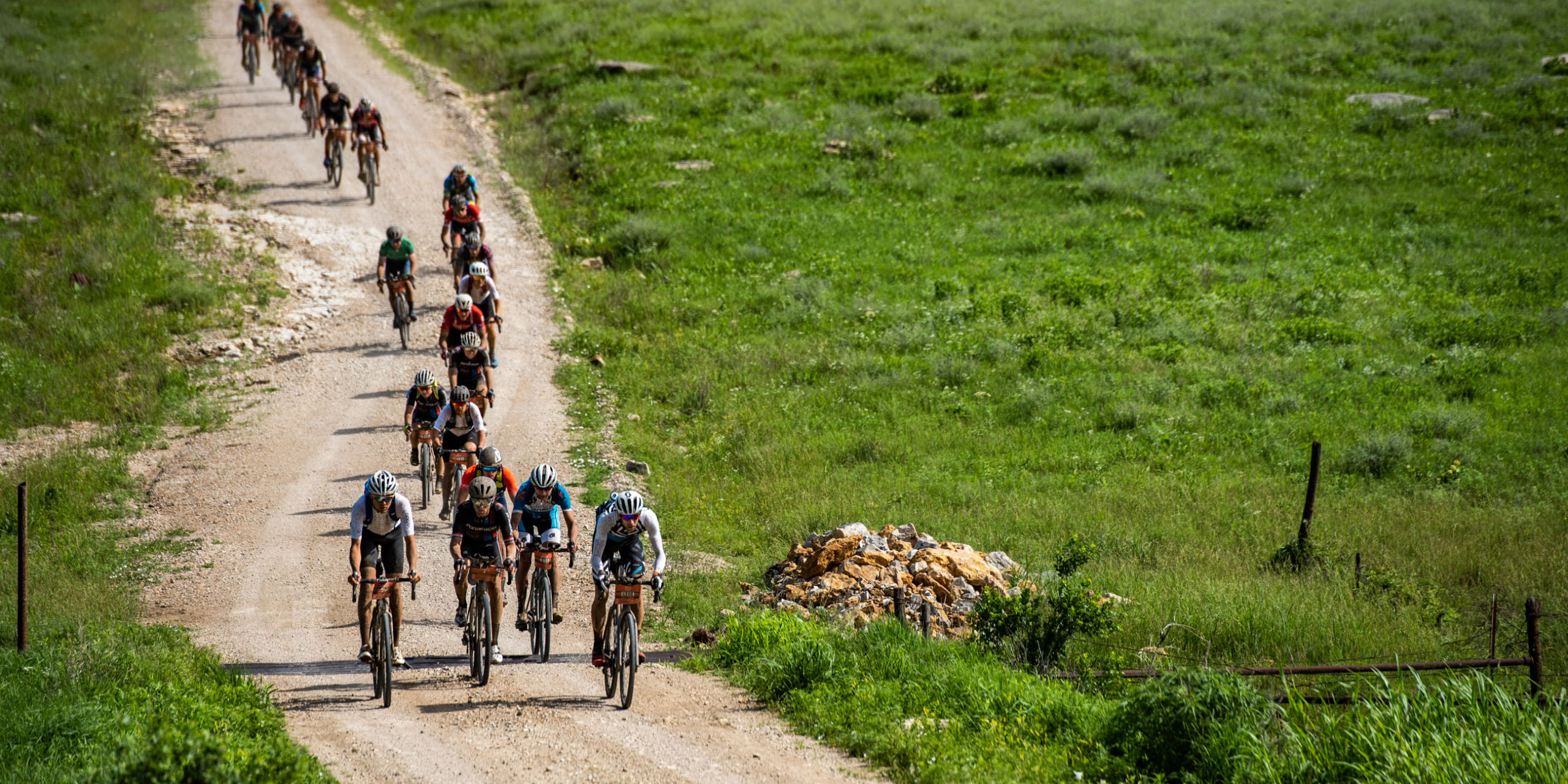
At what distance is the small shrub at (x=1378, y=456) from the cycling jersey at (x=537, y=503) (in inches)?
529

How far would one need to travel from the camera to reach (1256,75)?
3788 centimetres

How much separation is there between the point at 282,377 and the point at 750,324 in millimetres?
9602

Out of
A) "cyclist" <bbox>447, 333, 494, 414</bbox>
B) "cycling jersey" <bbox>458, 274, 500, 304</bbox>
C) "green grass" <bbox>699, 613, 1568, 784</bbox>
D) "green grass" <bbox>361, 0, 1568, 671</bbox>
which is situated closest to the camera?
"green grass" <bbox>699, 613, 1568, 784</bbox>

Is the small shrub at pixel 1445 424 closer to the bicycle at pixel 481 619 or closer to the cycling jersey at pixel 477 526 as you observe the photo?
the cycling jersey at pixel 477 526

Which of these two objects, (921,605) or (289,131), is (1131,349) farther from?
(289,131)

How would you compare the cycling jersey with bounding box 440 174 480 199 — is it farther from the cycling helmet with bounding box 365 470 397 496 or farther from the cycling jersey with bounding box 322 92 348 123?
the cycling helmet with bounding box 365 470 397 496

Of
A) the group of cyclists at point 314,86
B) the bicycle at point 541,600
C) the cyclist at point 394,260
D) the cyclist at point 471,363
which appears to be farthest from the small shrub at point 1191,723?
the group of cyclists at point 314,86

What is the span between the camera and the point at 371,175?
92.5ft

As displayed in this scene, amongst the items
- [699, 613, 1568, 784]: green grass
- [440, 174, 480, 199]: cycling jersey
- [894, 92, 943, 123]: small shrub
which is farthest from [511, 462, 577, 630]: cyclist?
[894, 92, 943, 123]: small shrub

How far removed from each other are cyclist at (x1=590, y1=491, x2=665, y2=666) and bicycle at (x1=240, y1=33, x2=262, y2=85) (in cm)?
3178

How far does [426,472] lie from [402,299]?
646 cm

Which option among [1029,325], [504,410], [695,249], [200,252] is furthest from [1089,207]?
[200,252]

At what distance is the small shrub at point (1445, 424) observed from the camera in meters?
18.4

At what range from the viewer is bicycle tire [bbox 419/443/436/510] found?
15.9 metres
